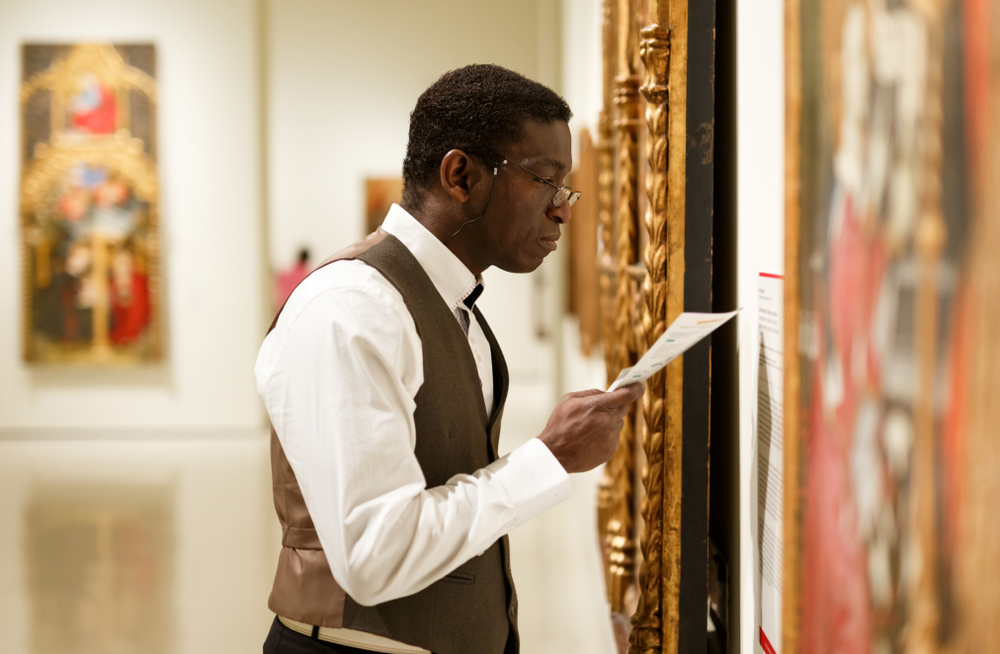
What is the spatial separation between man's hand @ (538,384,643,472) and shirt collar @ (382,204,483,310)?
291 millimetres

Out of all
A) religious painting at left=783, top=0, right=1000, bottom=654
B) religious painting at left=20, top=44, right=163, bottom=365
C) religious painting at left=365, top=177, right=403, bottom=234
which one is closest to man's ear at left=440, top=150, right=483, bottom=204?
religious painting at left=783, top=0, right=1000, bottom=654

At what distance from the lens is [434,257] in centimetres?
160

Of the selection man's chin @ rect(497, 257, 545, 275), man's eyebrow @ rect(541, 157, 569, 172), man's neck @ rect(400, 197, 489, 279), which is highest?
man's eyebrow @ rect(541, 157, 569, 172)

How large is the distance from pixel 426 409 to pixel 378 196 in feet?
36.6

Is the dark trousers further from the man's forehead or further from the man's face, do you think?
the man's forehead

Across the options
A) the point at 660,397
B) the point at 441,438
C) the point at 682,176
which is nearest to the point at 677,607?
the point at 660,397

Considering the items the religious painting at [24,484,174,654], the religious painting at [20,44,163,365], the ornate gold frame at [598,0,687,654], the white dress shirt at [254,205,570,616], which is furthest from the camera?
the religious painting at [20,44,163,365]

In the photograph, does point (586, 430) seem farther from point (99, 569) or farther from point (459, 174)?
point (99, 569)

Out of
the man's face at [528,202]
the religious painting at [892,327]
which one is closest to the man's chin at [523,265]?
the man's face at [528,202]

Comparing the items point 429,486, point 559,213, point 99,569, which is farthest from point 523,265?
point 99,569

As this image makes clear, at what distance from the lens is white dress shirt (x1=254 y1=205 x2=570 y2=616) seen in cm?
127

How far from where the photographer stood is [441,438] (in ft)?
4.88

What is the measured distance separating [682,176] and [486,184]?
45 centimetres

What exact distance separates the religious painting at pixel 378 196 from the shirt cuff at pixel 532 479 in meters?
11.0
